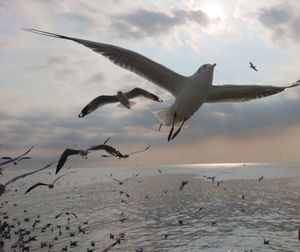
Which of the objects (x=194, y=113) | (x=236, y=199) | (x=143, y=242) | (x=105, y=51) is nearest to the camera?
(x=105, y=51)

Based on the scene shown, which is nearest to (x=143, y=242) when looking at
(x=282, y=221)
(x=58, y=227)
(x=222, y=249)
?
(x=222, y=249)

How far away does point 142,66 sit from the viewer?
6.97 metres

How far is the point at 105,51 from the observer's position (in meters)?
6.28

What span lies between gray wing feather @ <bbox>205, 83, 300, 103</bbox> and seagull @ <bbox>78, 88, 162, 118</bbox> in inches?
110

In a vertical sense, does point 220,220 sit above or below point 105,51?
below

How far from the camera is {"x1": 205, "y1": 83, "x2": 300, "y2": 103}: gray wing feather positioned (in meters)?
7.85

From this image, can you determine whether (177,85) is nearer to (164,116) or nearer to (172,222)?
(164,116)

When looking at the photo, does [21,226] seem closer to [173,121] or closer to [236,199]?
[236,199]

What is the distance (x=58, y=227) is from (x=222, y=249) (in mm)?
16765

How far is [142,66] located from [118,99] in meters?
2.42

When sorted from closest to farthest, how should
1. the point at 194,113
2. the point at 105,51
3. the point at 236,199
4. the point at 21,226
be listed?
the point at 105,51 < the point at 194,113 < the point at 21,226 < the point at 236,199

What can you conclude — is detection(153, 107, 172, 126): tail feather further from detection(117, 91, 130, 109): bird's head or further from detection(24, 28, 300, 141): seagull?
detection(117, 91, 130, 109): bird's head

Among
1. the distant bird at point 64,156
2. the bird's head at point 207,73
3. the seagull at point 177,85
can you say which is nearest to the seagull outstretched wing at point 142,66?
the seagull at point 177,85

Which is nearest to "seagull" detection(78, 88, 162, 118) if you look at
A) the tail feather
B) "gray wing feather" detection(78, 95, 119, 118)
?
"gray wing feather" detection(78, 95, 119, 118)
